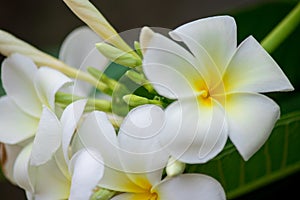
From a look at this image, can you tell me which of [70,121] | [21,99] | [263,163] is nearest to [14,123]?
[21,99]

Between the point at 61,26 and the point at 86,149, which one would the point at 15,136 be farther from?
the point at 61,26

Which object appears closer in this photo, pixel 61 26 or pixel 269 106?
pixel 269 106

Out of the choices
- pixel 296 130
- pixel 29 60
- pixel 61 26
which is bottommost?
pixel 61 26

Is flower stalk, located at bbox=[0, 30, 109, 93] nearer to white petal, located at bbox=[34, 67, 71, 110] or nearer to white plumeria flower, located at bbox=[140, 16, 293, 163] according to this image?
white petal, located at bbox=[34, 67, 71, 110]

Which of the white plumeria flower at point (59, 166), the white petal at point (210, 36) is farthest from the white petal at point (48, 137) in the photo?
the white petal at point (210, 36)

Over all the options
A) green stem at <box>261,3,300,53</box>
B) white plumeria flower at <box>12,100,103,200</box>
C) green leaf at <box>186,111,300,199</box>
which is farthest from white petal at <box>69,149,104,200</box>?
green stem at <box>261,3,300,53</box>

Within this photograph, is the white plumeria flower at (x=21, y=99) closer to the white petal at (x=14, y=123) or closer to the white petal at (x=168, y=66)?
the white petal at (x=14, y=123)

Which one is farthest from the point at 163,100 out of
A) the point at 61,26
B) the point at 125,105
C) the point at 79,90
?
the point at 61,26

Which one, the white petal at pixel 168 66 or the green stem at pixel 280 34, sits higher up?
the white petal at pixel 168 66
